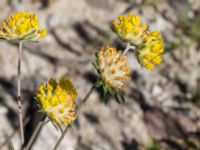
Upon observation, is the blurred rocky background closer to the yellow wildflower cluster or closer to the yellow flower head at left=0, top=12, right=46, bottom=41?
the yellow flower head at left=0, top=12, right=46, bottom=41

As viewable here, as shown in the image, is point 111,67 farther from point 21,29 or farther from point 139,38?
point 21,29

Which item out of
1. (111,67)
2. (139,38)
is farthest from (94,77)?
(111,67)

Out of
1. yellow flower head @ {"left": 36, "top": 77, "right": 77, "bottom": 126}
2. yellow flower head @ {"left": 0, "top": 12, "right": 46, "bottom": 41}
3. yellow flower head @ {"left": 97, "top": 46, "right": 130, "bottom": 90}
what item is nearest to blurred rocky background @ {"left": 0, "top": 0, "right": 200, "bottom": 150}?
yellow flower head @ {"left": 36, "top": 77, "right": 77, "bottom": 126}

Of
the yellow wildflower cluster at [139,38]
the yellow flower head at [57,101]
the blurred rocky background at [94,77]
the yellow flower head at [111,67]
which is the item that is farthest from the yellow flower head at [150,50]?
the blurred rocky background at [94,77]

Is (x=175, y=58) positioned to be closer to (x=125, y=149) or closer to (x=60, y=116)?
(x=125, y=149)

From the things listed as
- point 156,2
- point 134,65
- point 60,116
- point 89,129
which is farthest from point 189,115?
point 60,116
